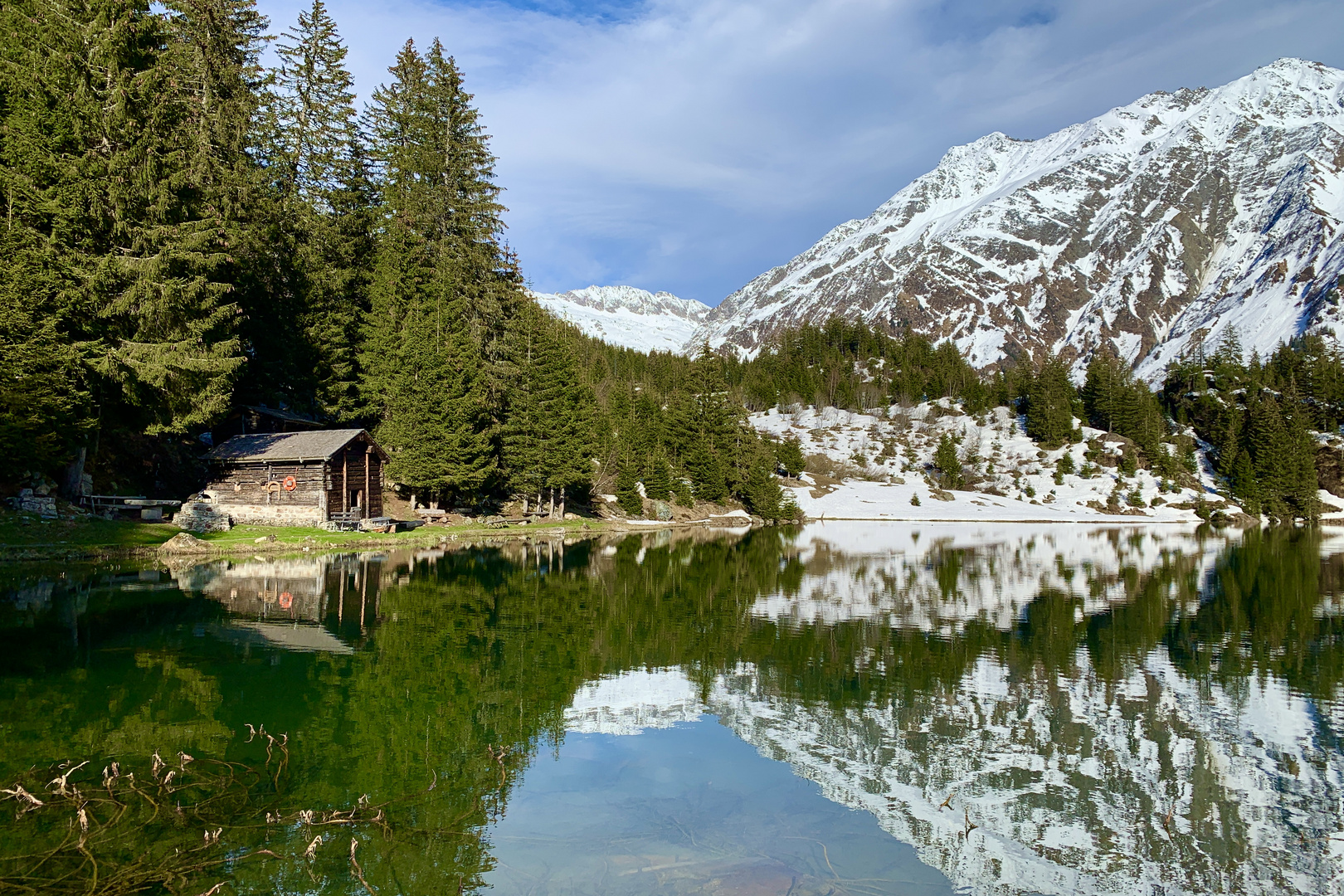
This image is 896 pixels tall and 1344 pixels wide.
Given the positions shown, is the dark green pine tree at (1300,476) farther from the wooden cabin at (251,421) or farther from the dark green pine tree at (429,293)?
the wooden cabin at (251,421)

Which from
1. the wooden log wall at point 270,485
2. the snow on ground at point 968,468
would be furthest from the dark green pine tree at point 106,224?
the snow on ground at point 968,468

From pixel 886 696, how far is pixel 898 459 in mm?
91198

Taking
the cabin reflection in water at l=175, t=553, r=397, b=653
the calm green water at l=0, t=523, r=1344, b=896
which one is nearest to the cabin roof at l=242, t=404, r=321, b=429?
the cabin reflection in water at l=175, t=553, r=397, b=653

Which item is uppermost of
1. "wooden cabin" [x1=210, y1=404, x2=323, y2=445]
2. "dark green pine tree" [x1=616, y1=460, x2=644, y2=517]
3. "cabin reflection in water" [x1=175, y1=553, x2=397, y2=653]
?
"wooden cabin" [x1=210, y1=404, x2=323, y2=445]

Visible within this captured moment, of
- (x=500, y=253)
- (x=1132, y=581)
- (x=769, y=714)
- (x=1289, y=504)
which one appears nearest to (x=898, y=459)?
(x=1289, y=504)

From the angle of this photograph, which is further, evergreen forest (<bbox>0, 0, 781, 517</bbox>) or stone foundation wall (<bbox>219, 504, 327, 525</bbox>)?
stone foundation wall (<bbox>219, 504, 327, 525</bbox>)

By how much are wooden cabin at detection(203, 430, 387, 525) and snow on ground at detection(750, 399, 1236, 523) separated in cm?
5152

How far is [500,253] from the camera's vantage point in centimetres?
5578

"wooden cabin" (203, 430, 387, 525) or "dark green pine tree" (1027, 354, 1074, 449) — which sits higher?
"dark green pine tree" (1027, 354, 1074, 449)

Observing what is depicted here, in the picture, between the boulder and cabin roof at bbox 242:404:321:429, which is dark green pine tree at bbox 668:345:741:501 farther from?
the boulder

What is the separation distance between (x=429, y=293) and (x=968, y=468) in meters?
71.2

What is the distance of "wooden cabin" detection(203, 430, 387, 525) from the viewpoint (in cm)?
4034

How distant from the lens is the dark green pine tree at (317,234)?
155ft

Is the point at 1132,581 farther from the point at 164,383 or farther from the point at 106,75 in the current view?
the point at 106,75
